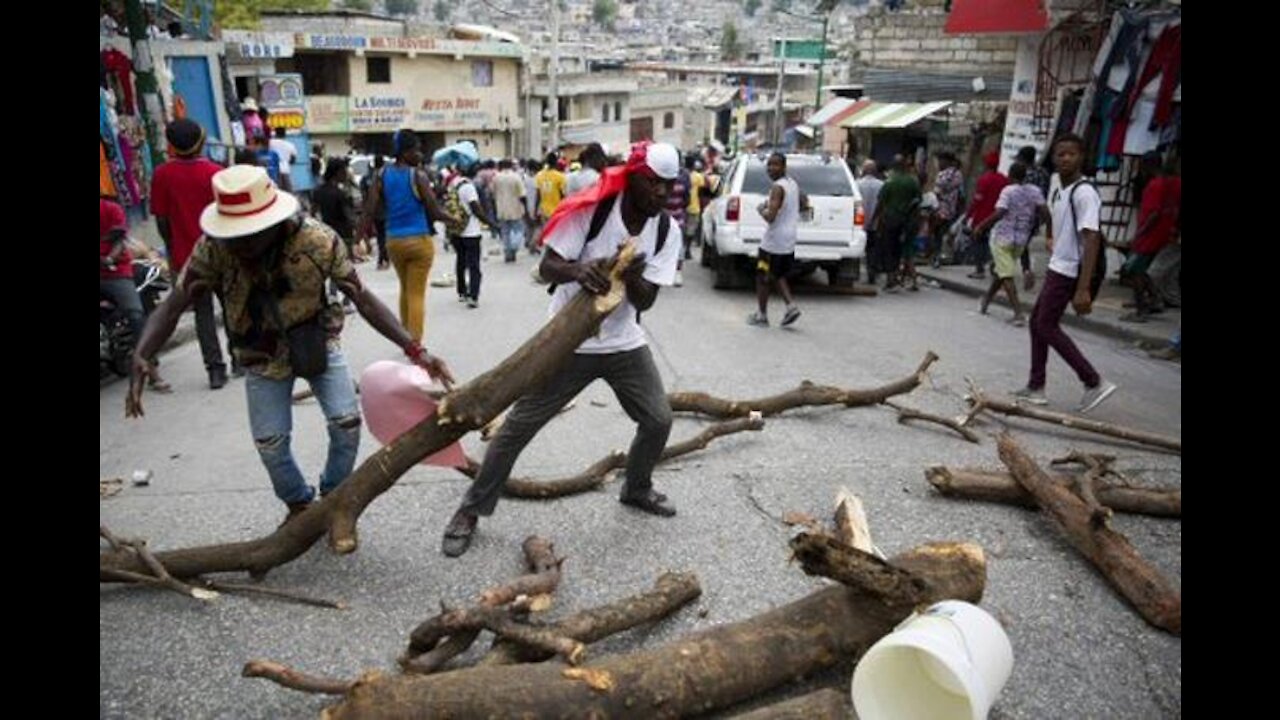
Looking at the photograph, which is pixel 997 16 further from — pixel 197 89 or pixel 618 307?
pixel 197 89

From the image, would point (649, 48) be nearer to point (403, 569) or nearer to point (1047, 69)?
point (1047, 69)

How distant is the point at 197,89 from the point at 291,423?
37.3ft

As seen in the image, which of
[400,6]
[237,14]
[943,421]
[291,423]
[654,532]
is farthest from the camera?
[400,6]

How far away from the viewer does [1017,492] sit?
4230 mm

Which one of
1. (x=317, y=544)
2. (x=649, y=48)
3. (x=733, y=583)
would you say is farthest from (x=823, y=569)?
(x=649, y=48)

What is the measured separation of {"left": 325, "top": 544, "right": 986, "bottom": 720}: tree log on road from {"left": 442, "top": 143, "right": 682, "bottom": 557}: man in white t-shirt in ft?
4.37

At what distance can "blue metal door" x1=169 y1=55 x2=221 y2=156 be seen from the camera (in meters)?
12.5

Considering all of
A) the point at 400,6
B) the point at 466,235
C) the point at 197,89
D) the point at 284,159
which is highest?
the point at 400,6

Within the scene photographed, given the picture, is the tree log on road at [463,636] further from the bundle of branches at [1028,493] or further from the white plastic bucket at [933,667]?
the bundle of branches at [1028,493]

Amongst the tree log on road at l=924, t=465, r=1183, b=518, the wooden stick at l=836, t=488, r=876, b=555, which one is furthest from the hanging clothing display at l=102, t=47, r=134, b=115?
the tree log on road at l=924, t=465, r=1183, b=518

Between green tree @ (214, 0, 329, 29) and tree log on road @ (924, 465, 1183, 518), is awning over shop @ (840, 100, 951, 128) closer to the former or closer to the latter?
tree log on road @ (924, 465, 1183, 518)

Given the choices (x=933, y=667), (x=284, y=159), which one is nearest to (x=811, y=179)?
(x=284, y=159)

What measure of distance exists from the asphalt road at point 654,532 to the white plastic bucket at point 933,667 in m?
0.41
